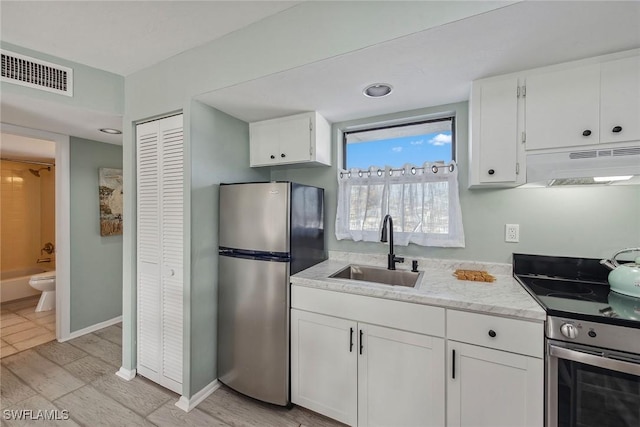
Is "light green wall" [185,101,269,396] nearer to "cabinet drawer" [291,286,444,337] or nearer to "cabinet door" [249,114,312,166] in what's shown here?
"cabinet door" [249,114,312,166]

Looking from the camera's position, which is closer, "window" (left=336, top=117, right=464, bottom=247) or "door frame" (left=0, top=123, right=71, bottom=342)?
"window" (left=336, top=117, right=464, bottom=247)

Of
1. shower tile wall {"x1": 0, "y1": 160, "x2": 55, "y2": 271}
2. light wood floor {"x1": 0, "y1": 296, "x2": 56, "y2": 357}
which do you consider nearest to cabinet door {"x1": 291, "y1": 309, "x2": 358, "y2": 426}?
light wood floor {"x1": 0, "y1": 296, "x2": 56, "y2": 357}

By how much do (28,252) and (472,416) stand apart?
20.9ft

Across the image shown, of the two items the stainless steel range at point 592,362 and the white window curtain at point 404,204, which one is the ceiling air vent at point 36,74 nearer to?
the white window curtain at point 404,204

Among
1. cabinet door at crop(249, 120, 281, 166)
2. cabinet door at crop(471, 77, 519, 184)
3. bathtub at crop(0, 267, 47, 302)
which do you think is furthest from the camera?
bathtub at crop(0, 267, 47, 302)

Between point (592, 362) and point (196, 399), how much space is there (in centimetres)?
228

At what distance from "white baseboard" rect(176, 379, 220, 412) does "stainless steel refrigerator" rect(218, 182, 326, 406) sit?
0.33 feet

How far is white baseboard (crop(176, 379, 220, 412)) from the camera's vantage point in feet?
5.95

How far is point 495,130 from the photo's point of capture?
1538 millimetres

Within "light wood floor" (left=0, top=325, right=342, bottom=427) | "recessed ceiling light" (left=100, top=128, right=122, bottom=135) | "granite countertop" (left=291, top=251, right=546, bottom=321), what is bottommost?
"light wood floor" (left=0, top=325, right=342, bottom=427)

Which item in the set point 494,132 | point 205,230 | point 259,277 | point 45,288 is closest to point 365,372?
point 259,277

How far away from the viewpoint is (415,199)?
82.0 inches

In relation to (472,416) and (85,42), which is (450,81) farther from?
(85,42)

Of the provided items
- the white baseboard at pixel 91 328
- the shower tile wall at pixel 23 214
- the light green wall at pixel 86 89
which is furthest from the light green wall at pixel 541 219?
the shower tile wall at pixel 23 214
